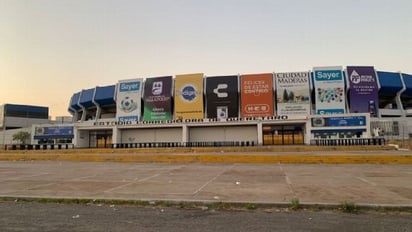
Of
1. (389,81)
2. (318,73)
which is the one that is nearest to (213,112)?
(318,73)

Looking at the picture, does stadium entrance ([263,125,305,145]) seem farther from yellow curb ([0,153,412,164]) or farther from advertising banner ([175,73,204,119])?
yellow curb ([0,153,412,164])

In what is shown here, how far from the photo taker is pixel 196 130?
59.9m

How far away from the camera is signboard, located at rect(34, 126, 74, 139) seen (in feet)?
213

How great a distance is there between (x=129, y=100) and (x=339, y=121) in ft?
141

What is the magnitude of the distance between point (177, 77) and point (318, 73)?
95.5ft

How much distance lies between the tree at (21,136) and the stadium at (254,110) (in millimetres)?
7952

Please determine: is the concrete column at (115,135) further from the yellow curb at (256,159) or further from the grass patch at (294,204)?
the grass patch at (294,204)

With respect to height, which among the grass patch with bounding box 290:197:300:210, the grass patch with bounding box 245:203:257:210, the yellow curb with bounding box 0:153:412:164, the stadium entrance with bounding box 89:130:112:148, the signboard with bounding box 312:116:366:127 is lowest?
the grass patch with bounding box 245:203:257:210

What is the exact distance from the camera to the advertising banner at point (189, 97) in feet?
217

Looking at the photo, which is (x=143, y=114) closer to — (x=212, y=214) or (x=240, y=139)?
(x=240, y=139)

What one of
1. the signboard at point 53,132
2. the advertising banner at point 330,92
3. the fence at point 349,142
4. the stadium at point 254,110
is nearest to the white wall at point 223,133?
the stadium at point 254,110

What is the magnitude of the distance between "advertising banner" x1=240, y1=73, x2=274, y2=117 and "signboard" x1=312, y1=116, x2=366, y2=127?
10.3 metres

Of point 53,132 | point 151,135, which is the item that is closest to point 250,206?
point 151,135

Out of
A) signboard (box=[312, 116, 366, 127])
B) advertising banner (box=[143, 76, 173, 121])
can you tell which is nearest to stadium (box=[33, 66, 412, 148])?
advertising banner (box=[143, 76, 173, 121])
